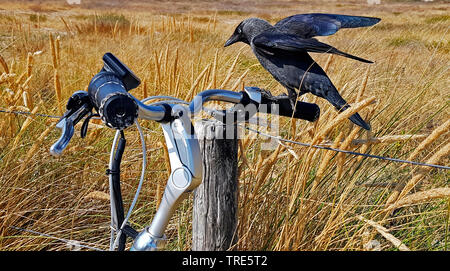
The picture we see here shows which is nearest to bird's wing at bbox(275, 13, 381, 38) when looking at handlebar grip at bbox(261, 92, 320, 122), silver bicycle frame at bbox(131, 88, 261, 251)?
handlebar grip at bbox(261, 92, 320, 122)

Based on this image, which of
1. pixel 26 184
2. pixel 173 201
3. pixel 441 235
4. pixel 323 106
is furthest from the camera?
pixel 323 106

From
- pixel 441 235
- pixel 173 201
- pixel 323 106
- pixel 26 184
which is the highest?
pixel 173 201

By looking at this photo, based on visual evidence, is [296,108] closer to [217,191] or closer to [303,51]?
[303,51]

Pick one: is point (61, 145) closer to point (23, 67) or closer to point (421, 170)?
point (421, 170)

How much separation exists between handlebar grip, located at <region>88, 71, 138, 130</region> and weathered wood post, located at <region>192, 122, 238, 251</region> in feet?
1.33

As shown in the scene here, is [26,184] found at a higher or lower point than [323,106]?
lower

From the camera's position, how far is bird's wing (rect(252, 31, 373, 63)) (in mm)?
1135

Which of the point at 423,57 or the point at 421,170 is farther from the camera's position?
the point at 423,57

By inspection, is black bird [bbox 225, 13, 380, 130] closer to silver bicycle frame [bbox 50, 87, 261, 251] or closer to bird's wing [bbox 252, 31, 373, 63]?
bird's wing [bbox 252, 31, 373, 63]

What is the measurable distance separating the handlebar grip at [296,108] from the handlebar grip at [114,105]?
0.47 metres

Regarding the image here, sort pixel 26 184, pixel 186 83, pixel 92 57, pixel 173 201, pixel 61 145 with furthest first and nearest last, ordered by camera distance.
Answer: pixel 92 57
pixel 186 83
pixel 26 184
pixel 173 201
pixel 61 145

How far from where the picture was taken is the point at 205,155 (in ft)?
3.72

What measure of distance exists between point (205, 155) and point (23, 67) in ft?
8.47

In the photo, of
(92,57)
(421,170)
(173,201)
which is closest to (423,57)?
(92,57)
